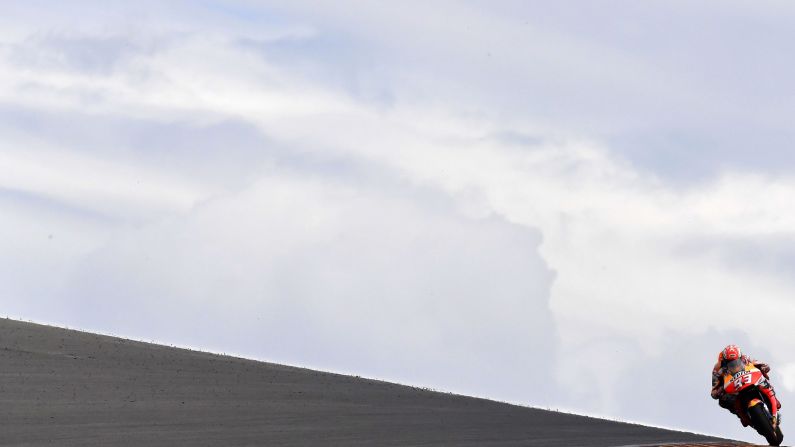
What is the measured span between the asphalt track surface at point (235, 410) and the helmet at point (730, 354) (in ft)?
6.27

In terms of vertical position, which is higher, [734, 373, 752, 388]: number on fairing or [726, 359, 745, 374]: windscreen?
[726, 359, 745, 374]: windscreen

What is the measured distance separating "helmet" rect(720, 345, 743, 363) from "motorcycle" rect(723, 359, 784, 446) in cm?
10

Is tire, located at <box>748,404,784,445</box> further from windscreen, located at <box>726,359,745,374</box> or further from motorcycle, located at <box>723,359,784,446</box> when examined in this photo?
windscreen, located at <box>726,359,745,374</box>

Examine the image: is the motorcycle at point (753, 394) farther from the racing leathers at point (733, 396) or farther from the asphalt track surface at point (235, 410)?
the asphalt track surface at point (235, 410)

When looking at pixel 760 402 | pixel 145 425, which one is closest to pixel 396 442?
pixel 145 425

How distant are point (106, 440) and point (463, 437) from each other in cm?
591

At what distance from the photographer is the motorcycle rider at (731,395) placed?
18.3 metres

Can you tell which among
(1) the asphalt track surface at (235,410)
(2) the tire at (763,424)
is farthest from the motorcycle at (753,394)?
(1) the asphalt track surface at (235,410)

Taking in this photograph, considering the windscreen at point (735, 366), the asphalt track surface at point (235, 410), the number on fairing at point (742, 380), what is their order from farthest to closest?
the windscreen at point (735, 366) → the number on fairing at point (742, 380) → the asphalt track surface at point (235, 410)

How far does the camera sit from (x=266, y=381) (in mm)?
28734

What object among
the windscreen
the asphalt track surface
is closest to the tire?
the windscreen

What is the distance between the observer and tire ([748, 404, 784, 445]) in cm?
1784

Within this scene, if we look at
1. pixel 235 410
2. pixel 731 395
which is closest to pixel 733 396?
pixel 731 395

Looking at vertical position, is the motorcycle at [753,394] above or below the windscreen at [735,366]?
below
